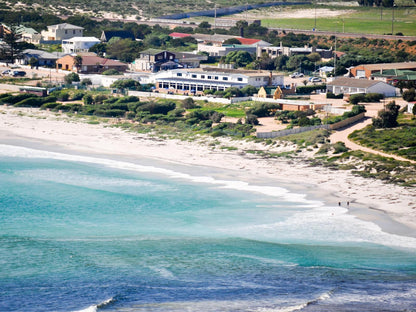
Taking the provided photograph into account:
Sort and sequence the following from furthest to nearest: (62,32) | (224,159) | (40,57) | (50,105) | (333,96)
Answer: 1. (62,32)
2. (40,57)
3. (333,96)
4. (50,105)
5. (224,159)

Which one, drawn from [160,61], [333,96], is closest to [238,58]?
[160,61]

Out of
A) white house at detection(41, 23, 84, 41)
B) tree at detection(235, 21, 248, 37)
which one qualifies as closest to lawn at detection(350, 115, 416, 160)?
white house at detection(41, 23, 84, 41)

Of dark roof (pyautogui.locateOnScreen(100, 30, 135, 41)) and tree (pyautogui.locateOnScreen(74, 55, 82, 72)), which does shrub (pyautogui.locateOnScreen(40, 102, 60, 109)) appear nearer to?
tree (pyautogui.locateOnScreen(74, 55, 82, 72))

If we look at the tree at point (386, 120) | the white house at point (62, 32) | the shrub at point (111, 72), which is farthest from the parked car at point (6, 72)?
the tree at point (386, 120)

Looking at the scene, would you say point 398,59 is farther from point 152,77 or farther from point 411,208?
point 411,208

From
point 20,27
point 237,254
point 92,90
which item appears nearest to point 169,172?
point 237,254

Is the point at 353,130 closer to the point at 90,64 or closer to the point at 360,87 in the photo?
the point at 360,87
